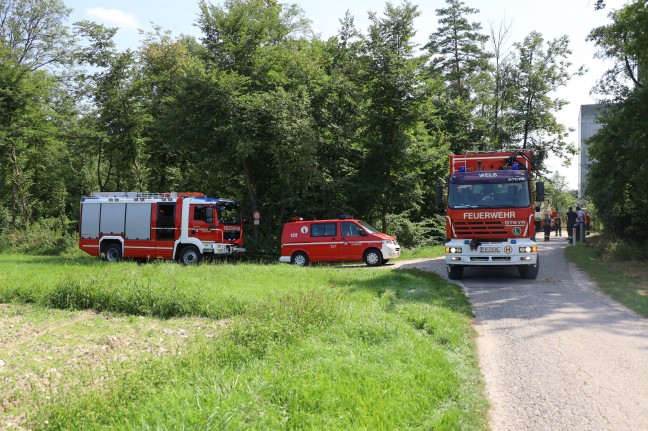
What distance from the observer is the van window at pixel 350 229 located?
66.3 ft

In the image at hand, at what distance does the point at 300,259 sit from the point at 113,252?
862 cm

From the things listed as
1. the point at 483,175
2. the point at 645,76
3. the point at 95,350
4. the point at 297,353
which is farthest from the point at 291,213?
the point at 297,353

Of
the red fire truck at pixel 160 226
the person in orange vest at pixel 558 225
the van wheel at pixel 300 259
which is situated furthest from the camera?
the person in orange vest at pixel 558 225

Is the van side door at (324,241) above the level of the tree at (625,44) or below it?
below

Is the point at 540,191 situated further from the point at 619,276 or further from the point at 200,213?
the point at 200,213

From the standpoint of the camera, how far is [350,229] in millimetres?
20281

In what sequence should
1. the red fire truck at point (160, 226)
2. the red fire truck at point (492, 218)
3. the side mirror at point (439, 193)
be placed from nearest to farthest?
the red fire truck at point (492, 218), the side mirror at point (439, 193), the red fire truck at point (160, 226)

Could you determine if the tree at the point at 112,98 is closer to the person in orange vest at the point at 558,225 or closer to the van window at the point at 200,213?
the van window at the point at 200,213

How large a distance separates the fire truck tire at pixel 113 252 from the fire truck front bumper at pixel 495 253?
1509cm

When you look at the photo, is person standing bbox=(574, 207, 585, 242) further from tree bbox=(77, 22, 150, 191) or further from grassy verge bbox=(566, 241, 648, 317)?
tree bbox=(77, 22, 150, 191)

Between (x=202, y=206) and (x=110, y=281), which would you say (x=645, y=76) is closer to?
(x=202, y=206)

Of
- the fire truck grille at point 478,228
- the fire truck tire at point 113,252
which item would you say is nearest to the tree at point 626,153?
the fire truck grille at point 478,228

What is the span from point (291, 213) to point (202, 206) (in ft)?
20.3

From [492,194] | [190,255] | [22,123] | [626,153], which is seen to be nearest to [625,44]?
[626,153]
